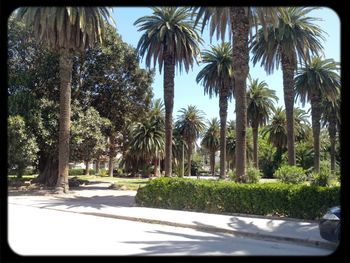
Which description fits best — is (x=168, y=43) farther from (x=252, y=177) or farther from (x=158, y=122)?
(x=158, y=122)

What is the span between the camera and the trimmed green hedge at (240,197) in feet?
49.0

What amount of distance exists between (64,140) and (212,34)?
11.1m

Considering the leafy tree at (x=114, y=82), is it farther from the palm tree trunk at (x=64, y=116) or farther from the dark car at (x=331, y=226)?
the dark car at (x=331, y=226)

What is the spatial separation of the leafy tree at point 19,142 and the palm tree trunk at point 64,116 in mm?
1972

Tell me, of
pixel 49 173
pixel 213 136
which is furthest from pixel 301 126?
pixel 49 173

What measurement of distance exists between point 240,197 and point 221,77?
2613 cm

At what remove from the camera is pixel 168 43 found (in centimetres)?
3206

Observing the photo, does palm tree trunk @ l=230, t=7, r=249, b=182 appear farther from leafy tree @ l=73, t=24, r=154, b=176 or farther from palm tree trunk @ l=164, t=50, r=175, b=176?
leafy tree @ l=73, t=24, r=154, b=176

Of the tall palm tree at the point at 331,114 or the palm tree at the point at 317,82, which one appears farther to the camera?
the tall palm tree at the point at 331,114

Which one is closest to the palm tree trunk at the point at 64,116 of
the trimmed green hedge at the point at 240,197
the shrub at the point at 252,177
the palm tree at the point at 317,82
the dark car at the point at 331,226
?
the trimmed green hedge at the point at 240,197

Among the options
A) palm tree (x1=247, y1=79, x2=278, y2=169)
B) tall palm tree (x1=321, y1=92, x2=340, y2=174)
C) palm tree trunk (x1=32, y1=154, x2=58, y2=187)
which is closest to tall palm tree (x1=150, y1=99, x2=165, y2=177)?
palm tree (x1=247, y1=79, x2=278, y2=169)

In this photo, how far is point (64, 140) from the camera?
87.5 feet

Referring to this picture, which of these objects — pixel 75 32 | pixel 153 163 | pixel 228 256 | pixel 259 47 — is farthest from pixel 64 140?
pixel 153 163

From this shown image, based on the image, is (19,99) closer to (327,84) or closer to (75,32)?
(75,32)
